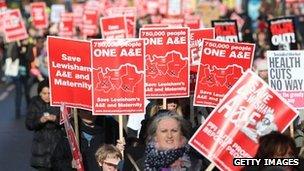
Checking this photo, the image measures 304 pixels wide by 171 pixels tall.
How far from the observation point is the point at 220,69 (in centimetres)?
1245

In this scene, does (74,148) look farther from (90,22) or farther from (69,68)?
(90,22)

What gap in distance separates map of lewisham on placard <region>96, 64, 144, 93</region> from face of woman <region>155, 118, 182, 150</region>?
8.26ft

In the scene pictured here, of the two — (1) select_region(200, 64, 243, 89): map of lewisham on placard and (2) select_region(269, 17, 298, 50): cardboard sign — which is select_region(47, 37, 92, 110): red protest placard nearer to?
(1) select_region(200, 64, 243, 89): map of lewisham on placard

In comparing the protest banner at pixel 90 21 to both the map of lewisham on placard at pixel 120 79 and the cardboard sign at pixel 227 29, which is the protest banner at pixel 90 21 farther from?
the map of lewisham on placard at pixel 120 79

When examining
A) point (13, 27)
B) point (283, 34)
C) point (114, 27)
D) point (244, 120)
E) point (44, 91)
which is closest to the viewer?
point (244, 120)

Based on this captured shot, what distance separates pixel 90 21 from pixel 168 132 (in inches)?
999

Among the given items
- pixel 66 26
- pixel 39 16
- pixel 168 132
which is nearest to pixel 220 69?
pixel 168 132

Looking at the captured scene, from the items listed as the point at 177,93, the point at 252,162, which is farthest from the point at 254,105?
the point at 177,93

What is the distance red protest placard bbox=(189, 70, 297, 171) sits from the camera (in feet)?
27.6

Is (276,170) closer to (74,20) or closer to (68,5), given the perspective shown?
(74,20)

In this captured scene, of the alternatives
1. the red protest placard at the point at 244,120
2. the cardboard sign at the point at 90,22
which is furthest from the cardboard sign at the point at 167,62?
the cardboard sign at the point at 90,22

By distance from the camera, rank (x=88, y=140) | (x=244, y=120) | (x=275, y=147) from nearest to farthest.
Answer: (x=275, y=147)
(x=244, y=120)
(x=88, y=140)

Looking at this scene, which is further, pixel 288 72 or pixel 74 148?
pixel 288 72

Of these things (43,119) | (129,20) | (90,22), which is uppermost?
(43,119)
